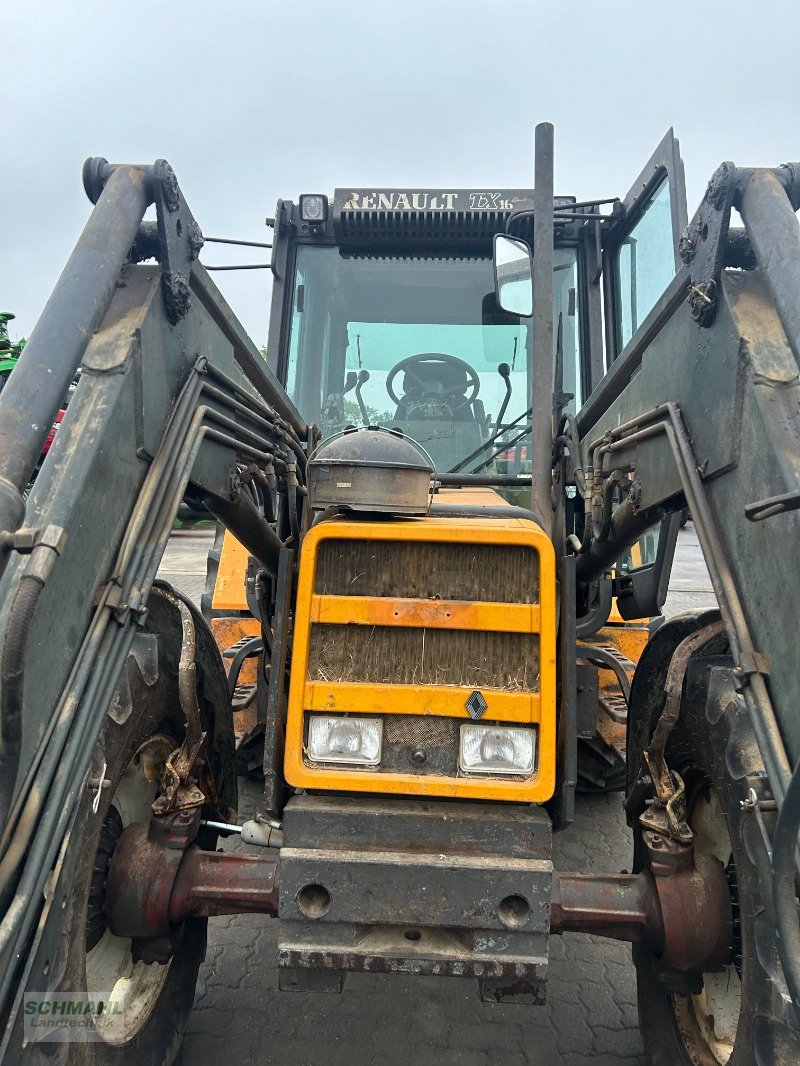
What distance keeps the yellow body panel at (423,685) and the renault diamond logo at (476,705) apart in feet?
0.04

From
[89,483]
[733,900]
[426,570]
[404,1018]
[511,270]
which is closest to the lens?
[89,483]

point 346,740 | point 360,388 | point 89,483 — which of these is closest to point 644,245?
point 360,388

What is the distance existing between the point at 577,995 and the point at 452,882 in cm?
122

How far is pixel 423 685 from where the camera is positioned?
6.30ft

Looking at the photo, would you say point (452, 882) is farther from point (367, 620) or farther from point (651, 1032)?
point (651, 1032)

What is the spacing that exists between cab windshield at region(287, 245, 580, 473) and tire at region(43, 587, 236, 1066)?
5.61 ft

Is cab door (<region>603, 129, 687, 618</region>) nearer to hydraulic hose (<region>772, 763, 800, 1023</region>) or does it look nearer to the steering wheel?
the steering wheel

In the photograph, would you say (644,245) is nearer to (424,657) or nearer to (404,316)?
(404,316)

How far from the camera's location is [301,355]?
12.8 ft

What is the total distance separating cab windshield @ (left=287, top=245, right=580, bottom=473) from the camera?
143 inches

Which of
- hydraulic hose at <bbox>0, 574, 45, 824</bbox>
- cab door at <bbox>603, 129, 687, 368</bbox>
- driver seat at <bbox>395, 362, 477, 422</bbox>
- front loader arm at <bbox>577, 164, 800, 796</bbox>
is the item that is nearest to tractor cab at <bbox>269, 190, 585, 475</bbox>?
driver seat at <bbox>395, 362, 477, 422</bbox>

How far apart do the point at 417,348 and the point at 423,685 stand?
2.28 meters

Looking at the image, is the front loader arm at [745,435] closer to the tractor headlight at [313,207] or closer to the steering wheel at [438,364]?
A: the steering wheel at [438,364]

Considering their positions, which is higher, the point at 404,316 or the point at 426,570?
the point at 404,316
